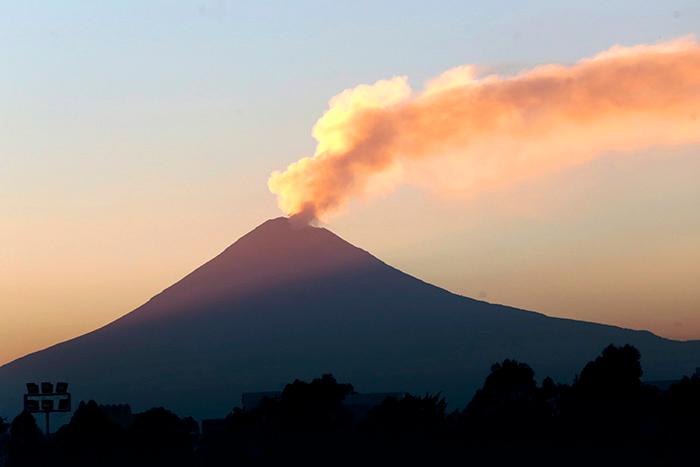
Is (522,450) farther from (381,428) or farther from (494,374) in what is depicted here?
(494,374)

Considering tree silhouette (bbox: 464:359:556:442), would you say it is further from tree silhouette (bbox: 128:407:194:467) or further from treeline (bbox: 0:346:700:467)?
tree silhouette (bbox: 128:407:194:467)

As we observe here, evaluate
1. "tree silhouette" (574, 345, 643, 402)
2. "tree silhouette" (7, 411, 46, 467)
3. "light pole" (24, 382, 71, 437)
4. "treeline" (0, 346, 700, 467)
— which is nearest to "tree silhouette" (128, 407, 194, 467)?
"treeline" (0, 346, 700, 467)

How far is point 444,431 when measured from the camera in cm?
6744

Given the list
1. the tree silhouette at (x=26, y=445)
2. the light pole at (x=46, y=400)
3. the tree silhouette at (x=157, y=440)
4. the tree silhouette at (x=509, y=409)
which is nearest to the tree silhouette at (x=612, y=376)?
the tree silhouette at (x=509, y=409)

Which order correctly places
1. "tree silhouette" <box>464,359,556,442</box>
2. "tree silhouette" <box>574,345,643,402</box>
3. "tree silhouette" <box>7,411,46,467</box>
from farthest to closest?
"tree silhouette" <box>7,411,46,467</box> → "tree silhouette" <box>574,345,643,402</box> → "tree silhouette" <box>464,359,556,442</box>

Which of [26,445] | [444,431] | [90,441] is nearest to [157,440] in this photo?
[90,441]

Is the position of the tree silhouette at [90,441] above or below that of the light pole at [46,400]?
below

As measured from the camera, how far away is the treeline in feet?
178

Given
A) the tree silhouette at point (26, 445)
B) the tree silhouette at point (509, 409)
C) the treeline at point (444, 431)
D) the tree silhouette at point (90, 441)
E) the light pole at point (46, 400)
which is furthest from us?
→ the light pole at point (46, 400)

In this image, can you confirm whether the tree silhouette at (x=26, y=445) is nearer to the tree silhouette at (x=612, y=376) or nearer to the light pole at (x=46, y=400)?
the light pole at (x=46, y=400)

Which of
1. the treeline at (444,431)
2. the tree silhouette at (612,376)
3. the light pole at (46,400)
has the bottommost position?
the treeline at (444,431)

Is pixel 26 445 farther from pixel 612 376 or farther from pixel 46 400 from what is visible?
pixel 612 376

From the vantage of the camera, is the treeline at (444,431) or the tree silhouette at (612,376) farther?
the tree silhouette at (612,376)

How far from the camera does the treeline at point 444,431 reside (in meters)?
54.4
